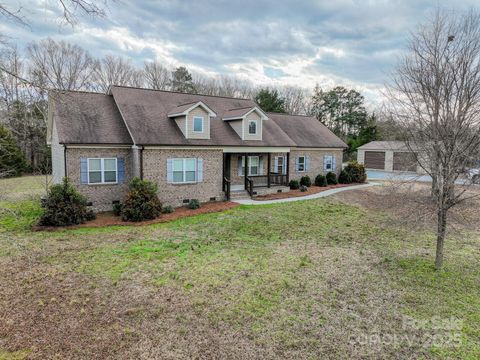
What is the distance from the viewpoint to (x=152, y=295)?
688cm

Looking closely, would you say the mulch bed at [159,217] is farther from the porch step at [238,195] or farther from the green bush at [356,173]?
the green bush at [356,173]

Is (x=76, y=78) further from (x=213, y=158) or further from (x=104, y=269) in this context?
(x=104, y=269)

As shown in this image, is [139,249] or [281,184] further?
[281,184]

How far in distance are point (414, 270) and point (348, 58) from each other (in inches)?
648

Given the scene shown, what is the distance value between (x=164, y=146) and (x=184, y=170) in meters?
1.81

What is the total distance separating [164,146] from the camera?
637 inches

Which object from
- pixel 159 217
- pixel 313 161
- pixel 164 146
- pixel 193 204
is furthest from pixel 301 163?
pixel 159 217

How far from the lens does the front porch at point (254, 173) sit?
65.9 feet

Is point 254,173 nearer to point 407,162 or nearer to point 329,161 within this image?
point 329,161

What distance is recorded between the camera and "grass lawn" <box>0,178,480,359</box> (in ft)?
17.0

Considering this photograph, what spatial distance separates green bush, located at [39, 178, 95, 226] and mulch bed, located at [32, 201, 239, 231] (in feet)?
0.88

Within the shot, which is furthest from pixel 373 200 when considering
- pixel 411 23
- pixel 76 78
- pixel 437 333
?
pixel 76 78

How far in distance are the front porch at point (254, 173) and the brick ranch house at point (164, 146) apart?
0.07 m

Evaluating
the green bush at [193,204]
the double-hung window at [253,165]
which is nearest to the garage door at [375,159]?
the double-hung window at [253,165]
